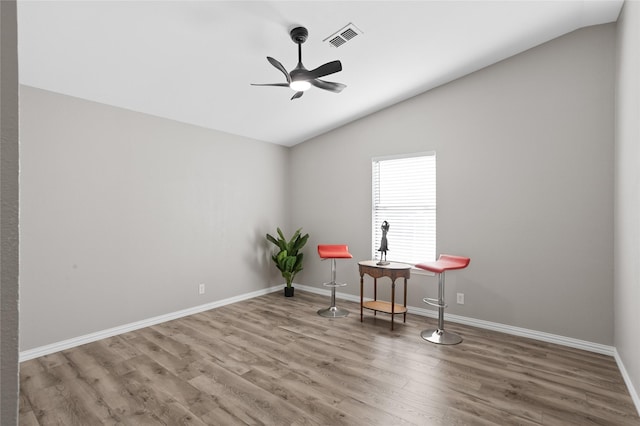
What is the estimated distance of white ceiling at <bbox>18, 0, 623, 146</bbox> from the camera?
2.42m

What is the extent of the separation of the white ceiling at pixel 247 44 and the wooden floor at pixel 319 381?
272 cm

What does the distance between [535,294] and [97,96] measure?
521 centimetres

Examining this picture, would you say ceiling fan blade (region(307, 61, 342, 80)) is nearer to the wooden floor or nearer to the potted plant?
the wooden floor

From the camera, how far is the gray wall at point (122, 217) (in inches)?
120

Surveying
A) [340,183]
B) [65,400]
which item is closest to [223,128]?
[340,183]

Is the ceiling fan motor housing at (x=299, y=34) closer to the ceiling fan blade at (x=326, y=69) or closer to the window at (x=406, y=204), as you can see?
the ceiling fan blade at (x=326, y=69)

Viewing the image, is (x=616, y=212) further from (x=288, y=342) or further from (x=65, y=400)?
(x=65, y=400)

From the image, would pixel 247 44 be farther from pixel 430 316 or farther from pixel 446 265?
pixel 430 316

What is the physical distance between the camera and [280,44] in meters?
2.91

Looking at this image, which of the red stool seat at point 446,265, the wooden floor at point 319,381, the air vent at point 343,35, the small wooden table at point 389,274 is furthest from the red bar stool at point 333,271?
the air vent at point 343,35

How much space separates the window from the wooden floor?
116 cm

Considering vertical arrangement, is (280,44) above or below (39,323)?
above

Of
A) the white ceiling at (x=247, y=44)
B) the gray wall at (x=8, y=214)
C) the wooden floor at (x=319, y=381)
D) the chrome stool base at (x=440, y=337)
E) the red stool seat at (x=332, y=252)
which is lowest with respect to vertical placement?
the wooden floor at (x=319, y=381)

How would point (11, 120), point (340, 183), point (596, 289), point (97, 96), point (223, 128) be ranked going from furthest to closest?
point (340, 183), point (223, 128), point (97, 96), point (596, 289), point (11, 120)
